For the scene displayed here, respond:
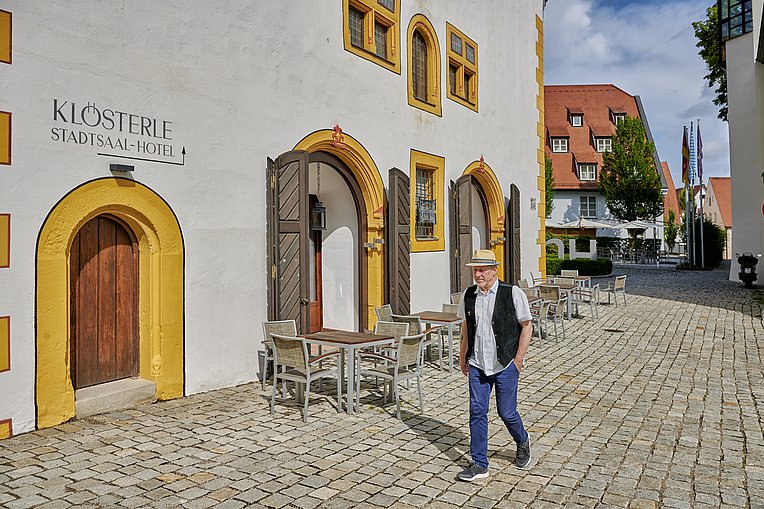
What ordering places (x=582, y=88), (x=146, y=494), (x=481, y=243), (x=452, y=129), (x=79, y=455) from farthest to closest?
(x=582, y=88) → (x=481, y=243) → (x=452, y=129) → (x=79, y=455) → (x=146, y=494)

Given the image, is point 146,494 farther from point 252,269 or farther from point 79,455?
point 252,269

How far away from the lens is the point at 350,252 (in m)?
10.6

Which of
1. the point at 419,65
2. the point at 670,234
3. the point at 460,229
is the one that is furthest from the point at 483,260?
the point at 670,234

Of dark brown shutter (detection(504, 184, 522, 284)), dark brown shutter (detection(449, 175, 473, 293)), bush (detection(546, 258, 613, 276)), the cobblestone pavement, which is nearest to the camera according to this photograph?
the cobblestone pavement

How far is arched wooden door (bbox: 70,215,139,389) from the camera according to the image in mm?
6410

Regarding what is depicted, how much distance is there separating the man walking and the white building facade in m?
3.67

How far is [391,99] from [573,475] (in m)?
7.26

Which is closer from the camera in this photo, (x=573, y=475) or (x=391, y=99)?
(x=573, y=475)

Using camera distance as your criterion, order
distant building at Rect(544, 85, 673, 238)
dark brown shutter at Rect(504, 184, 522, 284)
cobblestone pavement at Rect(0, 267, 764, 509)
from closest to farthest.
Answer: cobblestone pavement at Rect(0, 267, 764, 509)
dark brown shutter at Rect(504, 184, 522, 284)
distant building at Rect(544, 85, 673, 238)

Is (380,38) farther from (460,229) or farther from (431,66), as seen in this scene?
(460,229)

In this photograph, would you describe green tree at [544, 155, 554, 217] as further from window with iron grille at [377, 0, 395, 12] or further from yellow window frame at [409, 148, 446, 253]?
window with iron grille at [377, 0, 395, 12]

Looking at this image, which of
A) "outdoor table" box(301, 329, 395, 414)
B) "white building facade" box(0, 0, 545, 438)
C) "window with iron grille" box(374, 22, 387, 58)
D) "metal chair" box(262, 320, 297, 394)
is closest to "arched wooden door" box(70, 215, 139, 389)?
"white building facade" box(0, 0, 545, 438)

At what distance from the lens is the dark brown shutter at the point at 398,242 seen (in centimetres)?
1029

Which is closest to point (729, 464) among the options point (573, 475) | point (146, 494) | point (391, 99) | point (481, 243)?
point (573, 475)
